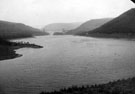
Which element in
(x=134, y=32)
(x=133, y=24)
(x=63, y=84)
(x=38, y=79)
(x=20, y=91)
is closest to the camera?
(x=20, y=91)

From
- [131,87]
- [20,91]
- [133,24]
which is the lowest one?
[20,91]

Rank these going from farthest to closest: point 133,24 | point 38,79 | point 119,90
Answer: point 133,24
point 38,79
point 119,90

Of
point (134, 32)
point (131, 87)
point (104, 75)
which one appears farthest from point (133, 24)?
point (131, 87)

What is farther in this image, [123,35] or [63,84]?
[123,35]

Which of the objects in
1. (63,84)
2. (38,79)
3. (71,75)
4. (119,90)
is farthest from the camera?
(71,75)

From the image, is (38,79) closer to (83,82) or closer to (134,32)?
(83,82)

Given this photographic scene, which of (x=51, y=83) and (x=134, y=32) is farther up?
(x=134, y=32)

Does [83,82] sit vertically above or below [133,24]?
below

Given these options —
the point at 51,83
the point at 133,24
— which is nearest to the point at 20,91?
the point at 51,83

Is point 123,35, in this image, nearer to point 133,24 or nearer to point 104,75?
point 133,24
